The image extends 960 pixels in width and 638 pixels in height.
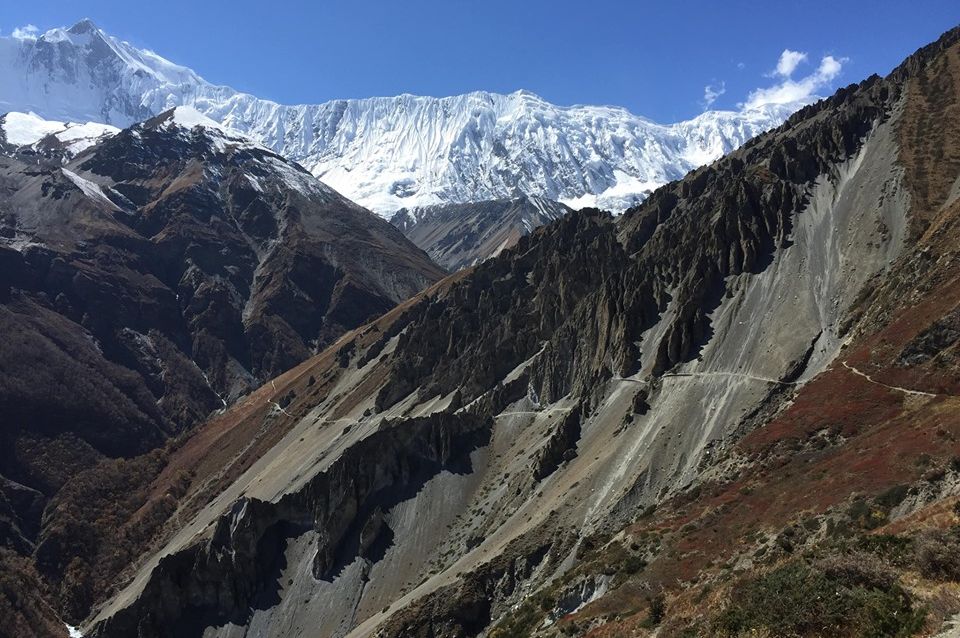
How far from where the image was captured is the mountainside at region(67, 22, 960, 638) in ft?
120

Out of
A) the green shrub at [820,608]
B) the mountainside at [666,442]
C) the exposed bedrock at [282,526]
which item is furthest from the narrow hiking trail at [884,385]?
the exposed bedrock at [282,526]

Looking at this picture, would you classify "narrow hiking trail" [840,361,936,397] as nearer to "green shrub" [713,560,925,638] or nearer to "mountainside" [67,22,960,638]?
"mountainside" [67,22,960,638]

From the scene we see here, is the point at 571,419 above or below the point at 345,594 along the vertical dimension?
above

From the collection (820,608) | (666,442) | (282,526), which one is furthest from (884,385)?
(282,526)

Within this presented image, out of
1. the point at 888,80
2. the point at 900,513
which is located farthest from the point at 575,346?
the point at 888,80

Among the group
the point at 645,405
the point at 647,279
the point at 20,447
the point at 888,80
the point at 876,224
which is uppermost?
the point at 20,447

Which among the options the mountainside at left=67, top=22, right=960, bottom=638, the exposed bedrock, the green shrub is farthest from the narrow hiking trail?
the exposed bedrock

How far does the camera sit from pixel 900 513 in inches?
1393

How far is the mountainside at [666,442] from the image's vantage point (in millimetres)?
36688

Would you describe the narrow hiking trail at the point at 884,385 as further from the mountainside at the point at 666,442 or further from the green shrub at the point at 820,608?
the green shrub at the point at 820,608

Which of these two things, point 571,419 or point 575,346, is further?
point 575,346

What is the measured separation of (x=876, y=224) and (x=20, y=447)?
8001 inches

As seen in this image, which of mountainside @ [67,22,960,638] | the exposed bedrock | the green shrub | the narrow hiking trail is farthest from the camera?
the exposed bedrock

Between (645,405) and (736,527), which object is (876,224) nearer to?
(645,405)
